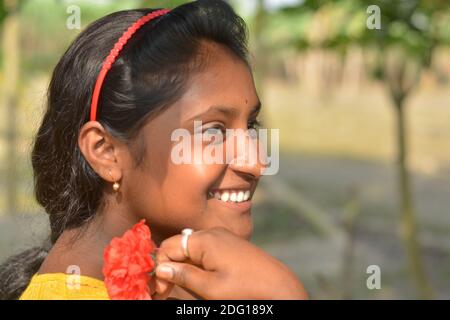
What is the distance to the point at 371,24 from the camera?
12.6 ft

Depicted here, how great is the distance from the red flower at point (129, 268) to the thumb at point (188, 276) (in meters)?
0.04

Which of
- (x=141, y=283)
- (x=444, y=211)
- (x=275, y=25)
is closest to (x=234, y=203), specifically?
(x=141, y=283)

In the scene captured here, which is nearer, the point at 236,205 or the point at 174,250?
the point at 174,250

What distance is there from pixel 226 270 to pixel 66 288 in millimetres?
404

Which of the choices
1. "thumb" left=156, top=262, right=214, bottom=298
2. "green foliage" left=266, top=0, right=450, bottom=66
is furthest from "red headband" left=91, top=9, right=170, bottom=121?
"green foliage" left=266, top=0, right=450, bottom=66

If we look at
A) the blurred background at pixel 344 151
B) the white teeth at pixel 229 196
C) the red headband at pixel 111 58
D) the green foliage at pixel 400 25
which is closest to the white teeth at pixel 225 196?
the white teeth at pixel 229 196

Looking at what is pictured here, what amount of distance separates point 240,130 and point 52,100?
1.80 feet

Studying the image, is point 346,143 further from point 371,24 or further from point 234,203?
point 234,203

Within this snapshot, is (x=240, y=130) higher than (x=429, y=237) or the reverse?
higher

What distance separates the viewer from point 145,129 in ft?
5.45

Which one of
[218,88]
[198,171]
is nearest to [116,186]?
[198,171]

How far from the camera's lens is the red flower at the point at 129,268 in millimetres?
1465

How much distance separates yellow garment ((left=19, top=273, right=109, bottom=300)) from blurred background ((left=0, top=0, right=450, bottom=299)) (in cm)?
49

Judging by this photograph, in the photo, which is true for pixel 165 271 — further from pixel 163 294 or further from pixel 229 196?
pixel 229 196
